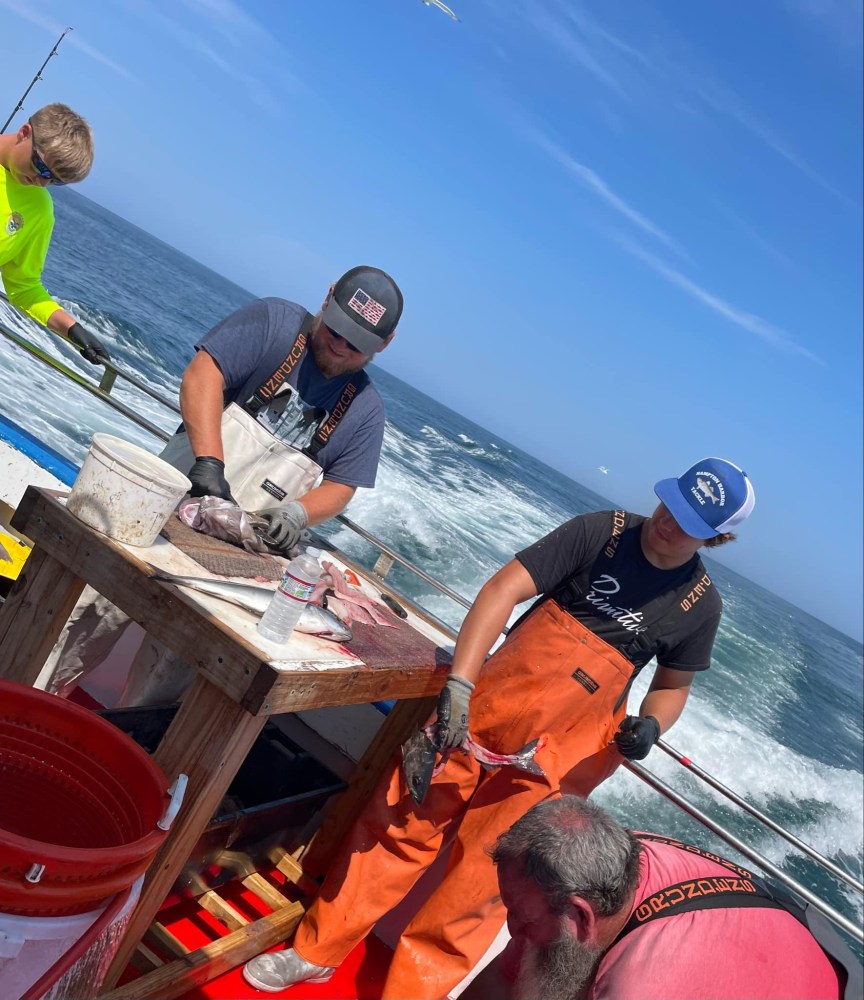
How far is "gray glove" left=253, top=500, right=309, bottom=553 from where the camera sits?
106 inches

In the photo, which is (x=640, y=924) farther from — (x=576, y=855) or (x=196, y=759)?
(x=196, y=759)

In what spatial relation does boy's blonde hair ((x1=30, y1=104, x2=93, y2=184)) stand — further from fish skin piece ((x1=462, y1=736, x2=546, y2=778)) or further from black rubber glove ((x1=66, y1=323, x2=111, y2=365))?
fish skin piece ((x1=462, y1=736, x2=546, y2=778))

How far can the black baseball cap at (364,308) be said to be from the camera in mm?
2939

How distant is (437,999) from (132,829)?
4.98 feet

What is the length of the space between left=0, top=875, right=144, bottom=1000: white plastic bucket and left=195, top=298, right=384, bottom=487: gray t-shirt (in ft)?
6.08

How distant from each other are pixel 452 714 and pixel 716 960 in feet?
3.56

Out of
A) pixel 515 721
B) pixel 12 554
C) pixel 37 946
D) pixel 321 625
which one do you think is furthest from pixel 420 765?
pixel 12 554

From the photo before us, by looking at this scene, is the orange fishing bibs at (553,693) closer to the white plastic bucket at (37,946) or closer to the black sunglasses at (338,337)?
the black sunglasses at (338,337)

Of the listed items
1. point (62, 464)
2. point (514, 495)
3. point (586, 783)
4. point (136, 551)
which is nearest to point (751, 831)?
point (586, 783)

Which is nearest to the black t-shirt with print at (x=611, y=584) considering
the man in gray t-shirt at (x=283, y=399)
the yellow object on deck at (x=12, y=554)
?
the man in gray t-shirt at (x=283, y=399)

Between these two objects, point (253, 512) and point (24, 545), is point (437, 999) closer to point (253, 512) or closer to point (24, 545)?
point (253, 512)

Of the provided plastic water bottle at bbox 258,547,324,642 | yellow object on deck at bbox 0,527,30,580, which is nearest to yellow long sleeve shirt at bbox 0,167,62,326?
yellow object on deck at bbox 0,527,30,580

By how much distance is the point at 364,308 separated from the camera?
2963 millimetres

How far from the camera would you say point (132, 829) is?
168 centimetres
